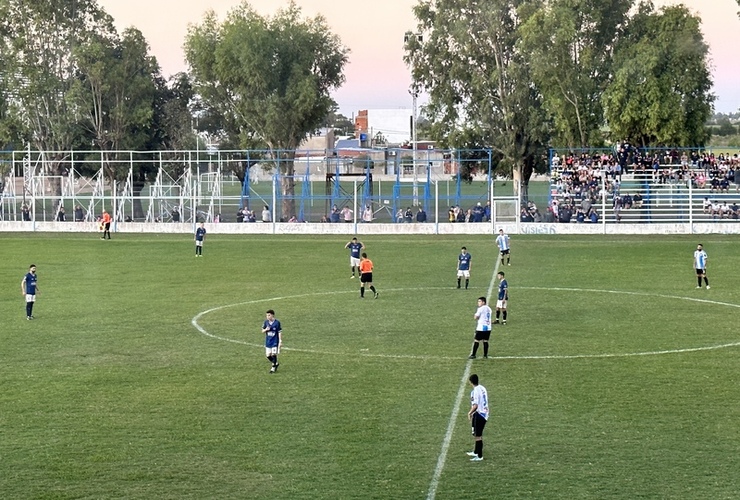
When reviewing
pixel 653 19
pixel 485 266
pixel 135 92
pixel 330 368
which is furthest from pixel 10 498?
pixel 135 92

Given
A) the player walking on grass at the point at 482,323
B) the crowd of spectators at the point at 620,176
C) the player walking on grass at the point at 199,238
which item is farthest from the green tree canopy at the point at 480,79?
the player walking on grass at the point at 482,323

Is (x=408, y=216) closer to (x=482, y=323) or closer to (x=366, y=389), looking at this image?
(x=482, y=323)

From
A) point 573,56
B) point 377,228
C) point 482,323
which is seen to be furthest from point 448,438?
point 573,56

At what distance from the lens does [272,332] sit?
25797mm

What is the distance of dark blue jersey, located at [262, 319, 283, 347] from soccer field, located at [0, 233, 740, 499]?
2.62 ft

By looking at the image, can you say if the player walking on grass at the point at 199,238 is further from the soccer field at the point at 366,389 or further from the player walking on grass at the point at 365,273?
the player walking on grass at the point at 365,273

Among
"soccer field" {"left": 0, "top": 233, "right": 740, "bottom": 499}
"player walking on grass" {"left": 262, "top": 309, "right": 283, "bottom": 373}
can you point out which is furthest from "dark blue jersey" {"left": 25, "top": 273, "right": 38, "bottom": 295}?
"player walking on grass" {"left": 262, "top": 309, "right": 283, "bottom": 373}

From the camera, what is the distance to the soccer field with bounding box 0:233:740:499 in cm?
1783

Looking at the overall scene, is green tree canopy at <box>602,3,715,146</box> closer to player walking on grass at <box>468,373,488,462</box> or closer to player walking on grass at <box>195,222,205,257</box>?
player walking on grass at <box>195,222,205,257</box>

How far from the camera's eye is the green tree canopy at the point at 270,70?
8875 cm

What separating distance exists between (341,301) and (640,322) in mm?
10792

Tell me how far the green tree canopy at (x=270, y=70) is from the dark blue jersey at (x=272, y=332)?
202ft

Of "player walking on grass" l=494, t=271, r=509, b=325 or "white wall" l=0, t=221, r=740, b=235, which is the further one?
"white wall" l=0, t=221, r=740, b=235

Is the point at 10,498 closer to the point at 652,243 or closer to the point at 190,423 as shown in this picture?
the point at 190,423
